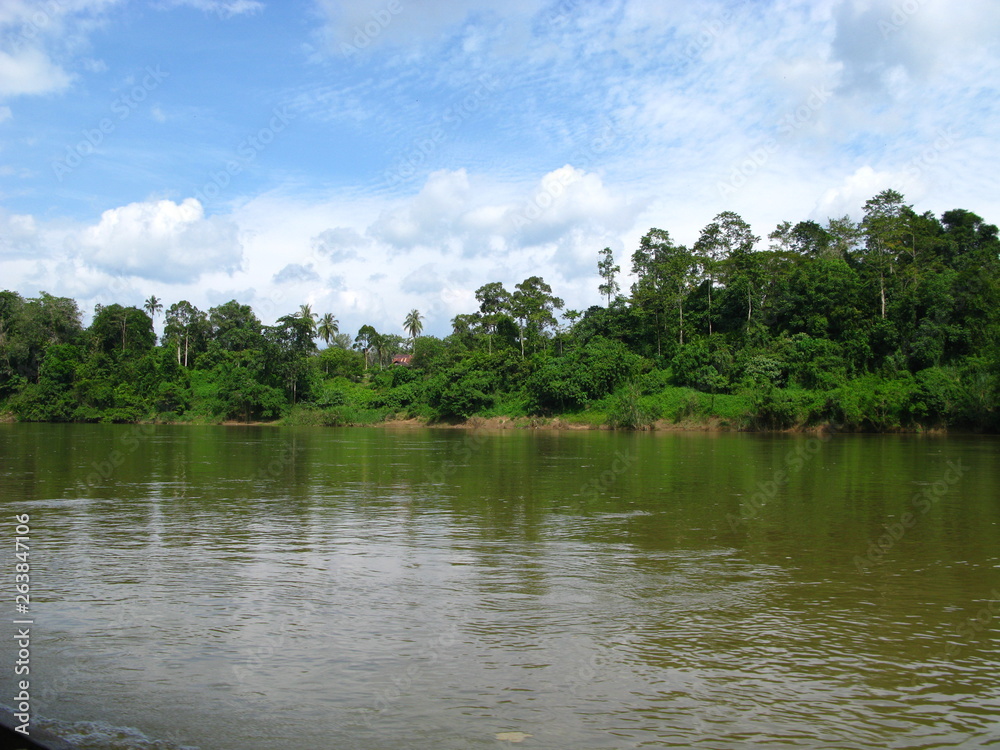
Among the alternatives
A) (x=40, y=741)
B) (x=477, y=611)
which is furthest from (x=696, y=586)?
(x=40, y=741)

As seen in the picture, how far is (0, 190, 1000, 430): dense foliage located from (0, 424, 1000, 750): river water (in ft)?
153

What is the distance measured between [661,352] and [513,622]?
2874 inches

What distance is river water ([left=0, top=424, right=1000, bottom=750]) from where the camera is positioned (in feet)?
18.9

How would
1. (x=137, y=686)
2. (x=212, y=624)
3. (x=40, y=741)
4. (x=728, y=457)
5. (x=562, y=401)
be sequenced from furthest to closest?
1. (x=562, y=401)
2. (x=728, y=457)
3. (x=212, y=624)
4. (x=137, y=686)
5. (x=40, y=741)

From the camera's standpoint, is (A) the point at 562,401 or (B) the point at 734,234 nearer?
(A) the point at 562,401

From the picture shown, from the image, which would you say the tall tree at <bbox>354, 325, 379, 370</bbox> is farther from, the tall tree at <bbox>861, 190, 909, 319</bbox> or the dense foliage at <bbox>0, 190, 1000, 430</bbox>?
the tall tree at <bbox>861, 190, 909, 319</bbox>

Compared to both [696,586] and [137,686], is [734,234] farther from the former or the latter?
[137,686]

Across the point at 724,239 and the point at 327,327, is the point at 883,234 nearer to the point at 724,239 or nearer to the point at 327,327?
the point at 724,239

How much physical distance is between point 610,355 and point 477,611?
216 feet

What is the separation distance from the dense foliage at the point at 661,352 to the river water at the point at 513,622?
4667 centimetres

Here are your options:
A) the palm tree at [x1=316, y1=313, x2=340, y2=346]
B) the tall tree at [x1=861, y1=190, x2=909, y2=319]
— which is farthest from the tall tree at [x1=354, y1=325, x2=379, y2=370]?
the tall tree at [x1=861, y1=190, x2=909, y2=319]

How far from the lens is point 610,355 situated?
73.3 m

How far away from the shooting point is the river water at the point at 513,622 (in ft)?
18.9

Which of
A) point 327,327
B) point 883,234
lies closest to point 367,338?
point 327,327
